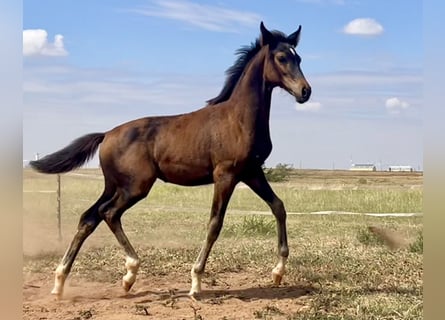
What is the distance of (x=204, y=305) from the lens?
16.4ft

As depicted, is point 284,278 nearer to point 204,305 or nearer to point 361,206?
point 204,305

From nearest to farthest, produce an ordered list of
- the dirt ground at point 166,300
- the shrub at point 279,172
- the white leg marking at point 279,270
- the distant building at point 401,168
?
the dirt ground at point 166,300, the white leg marking at point 279,270, the distant building at point 401,168, the shrub at point 279,172

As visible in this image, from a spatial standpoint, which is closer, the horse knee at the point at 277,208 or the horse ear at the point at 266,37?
the horse ear at the point at 266,37

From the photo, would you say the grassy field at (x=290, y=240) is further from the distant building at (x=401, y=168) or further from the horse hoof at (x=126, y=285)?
the horse hoof at (x=126, y=285)

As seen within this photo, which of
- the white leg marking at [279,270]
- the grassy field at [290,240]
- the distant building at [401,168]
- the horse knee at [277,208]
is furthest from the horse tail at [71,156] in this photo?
the distant building at [401,168]

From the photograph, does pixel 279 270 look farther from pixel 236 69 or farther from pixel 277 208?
pixel 236 69

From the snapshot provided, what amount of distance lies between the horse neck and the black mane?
75 millimetres

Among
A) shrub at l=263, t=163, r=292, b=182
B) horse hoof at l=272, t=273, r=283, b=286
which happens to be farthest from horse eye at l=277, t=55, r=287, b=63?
horse hoof at l=272, t=273, r=283, b=286

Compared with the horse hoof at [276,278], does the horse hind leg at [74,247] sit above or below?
above

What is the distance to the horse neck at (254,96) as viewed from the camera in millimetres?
5219

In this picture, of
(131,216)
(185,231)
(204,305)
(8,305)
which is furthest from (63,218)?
(8,305)

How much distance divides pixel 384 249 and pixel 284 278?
1719 millimetres

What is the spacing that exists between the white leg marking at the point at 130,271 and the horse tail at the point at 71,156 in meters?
0.98

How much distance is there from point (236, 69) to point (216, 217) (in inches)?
53.0
